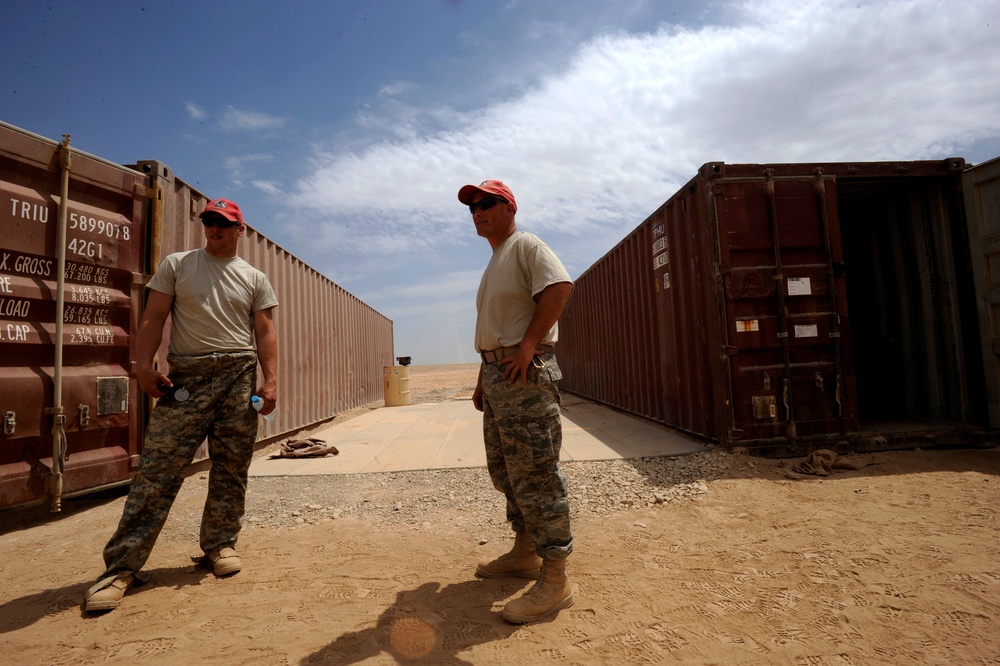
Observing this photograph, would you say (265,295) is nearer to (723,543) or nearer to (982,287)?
(723,543)

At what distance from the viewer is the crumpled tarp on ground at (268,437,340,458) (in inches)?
207

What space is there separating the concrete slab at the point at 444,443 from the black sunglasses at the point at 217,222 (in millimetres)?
2585

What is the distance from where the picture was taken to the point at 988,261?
450cm

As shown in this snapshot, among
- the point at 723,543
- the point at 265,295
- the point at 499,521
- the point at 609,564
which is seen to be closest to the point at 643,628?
the point at 609,564

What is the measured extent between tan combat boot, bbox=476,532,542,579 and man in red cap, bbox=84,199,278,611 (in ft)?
4.01

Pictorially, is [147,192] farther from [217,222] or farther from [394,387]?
[394,387]

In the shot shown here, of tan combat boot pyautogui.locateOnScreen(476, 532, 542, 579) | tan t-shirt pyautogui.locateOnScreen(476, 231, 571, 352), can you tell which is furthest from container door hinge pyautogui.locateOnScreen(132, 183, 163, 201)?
tan combat boot pyautogui.locateOnScreen(476, 532, 542, 579)

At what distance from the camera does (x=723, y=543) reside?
2.88 metres

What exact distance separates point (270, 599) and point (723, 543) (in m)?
2.25

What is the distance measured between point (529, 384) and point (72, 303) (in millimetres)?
3265

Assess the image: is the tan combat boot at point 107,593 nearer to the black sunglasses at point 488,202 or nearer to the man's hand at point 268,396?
the man's hand at point 268,396

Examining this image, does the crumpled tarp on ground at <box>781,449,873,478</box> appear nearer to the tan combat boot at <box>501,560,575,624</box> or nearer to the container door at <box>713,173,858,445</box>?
the container door at <box>713,173,858,445</box>

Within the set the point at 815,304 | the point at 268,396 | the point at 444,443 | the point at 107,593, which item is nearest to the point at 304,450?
the point at 444,443

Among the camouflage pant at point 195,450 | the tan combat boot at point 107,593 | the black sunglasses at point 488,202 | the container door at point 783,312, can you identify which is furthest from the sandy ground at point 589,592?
the black sunglasses at point 488,202
